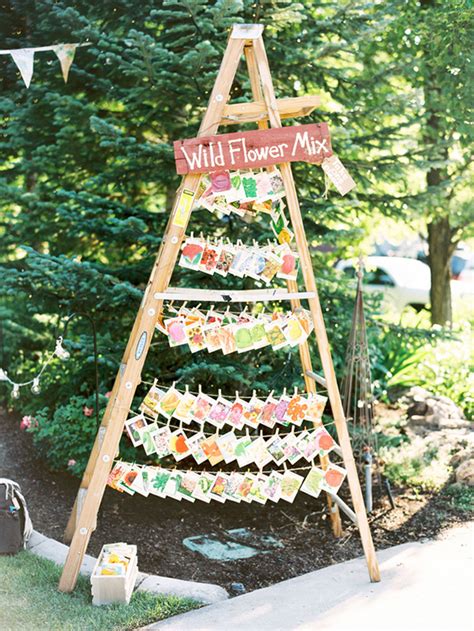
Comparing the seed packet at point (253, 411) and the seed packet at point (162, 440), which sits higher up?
the seed packet at point (253, 411)

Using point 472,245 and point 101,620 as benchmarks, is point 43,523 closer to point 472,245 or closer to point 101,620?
point 101,620

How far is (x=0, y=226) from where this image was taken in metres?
6.97

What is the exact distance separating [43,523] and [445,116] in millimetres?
4457

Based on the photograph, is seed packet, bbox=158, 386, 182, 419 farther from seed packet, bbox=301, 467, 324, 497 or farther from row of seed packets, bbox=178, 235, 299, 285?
seed packet, bbox=301, 467, 324, 497

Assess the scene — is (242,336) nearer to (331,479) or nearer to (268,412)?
(268,412)

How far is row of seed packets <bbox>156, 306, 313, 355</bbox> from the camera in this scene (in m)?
4.01

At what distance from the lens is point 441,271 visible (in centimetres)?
925

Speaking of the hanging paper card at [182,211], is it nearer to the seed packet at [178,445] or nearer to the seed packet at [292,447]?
the seed packet at [178,445]

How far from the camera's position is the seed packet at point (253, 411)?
411cm

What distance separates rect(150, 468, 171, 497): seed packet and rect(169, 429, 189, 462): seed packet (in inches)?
4.4

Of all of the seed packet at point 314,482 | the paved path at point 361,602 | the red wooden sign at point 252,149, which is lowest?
A: the paved path at point 361,602

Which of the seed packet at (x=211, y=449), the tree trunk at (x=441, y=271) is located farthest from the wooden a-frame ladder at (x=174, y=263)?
the tree trunk at (x=441, y=271)

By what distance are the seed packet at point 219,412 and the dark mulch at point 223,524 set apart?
100 cm

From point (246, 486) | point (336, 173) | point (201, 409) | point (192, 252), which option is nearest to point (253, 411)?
point (201, 409)
